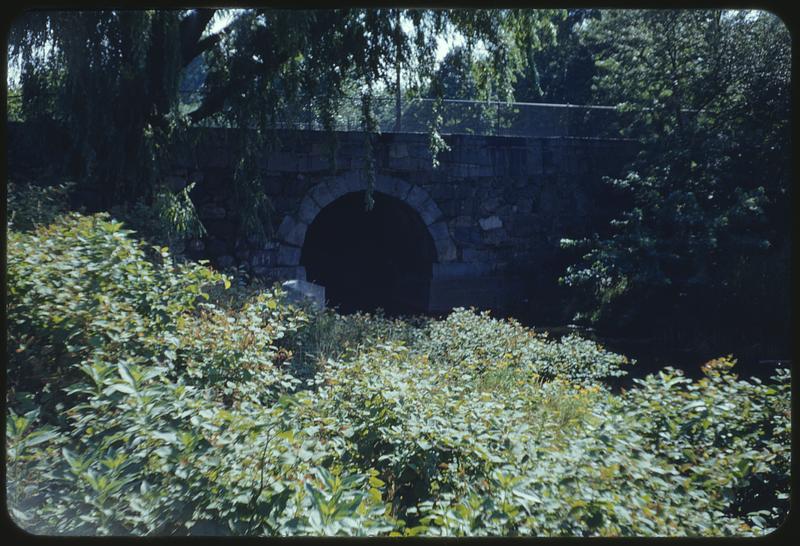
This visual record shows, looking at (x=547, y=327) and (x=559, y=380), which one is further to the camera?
(x=547, y=327)

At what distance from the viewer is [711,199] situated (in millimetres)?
9703

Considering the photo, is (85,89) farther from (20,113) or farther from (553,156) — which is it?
(553,156)

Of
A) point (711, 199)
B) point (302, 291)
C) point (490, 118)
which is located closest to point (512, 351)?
point (302, 291)

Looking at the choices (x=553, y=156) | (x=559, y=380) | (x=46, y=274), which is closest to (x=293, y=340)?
(x=559, y=380)

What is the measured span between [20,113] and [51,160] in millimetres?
608

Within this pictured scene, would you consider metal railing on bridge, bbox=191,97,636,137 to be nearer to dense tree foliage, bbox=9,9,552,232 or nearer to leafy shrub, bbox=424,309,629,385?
dense tree foliage, bbox=9,9,552,232

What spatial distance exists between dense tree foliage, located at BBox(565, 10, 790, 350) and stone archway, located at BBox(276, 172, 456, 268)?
2126mm

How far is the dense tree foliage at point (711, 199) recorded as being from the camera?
30.0 ft

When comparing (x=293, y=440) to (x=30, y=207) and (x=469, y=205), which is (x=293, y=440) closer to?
Result: (x=30, y=207)

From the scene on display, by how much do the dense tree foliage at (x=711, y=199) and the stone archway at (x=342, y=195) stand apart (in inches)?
83.7

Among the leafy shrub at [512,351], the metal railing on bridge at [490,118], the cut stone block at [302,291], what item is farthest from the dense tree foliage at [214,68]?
the leafy shrub at [512,351]

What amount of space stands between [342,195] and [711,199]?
538cm

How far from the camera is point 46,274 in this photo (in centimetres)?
321

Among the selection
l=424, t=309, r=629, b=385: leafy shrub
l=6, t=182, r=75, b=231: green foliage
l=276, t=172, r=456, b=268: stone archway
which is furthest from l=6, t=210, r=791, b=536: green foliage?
l=276, t=172, r=456, b=268: stone archway
